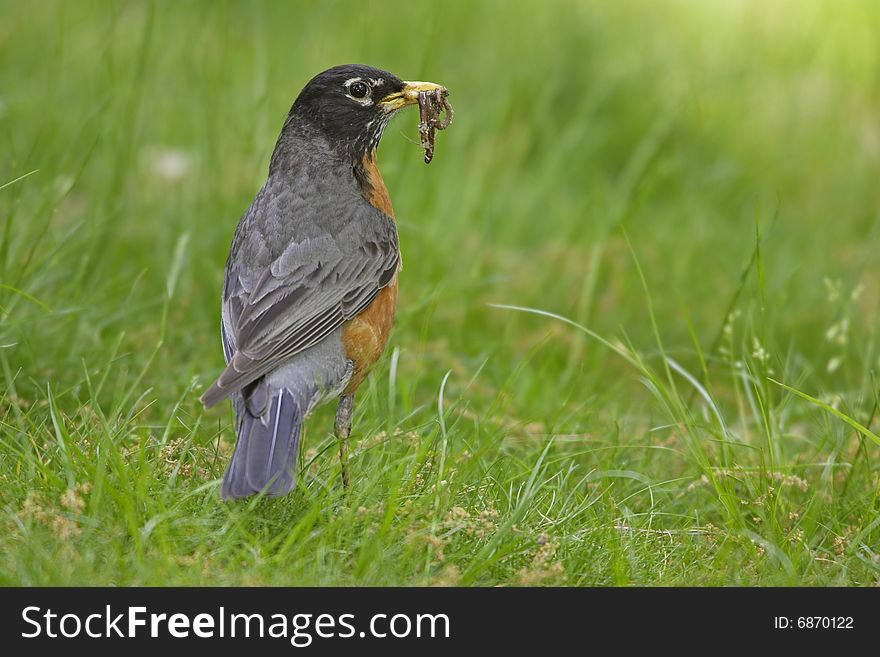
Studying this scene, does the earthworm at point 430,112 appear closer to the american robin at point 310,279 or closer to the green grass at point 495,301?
the american robin at point 310,279

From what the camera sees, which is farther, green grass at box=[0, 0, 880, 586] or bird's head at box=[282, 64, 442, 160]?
bird's head at box=[282, 64, 442, 160]

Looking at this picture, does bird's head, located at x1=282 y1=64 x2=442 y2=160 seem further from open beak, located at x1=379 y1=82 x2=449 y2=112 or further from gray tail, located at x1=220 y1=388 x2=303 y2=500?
gray tail, located at x1=220 y1=388 x2=303 y2=500

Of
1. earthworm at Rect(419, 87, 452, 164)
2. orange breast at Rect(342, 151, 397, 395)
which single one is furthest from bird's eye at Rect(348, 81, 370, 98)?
orange breast at Rect(342, 151, 397, 395)

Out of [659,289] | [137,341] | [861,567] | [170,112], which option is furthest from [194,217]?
[861,567]

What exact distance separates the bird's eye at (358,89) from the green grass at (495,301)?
0.97 meters

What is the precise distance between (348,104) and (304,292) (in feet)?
3.19

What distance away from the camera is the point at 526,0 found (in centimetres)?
980

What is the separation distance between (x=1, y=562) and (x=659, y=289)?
4.50 meters

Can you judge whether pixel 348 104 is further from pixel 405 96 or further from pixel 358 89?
pixel 405 96

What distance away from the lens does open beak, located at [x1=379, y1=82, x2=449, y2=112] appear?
4.99 metres

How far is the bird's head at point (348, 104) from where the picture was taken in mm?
4941

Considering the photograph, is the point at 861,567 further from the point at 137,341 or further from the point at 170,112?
the point at 170,112

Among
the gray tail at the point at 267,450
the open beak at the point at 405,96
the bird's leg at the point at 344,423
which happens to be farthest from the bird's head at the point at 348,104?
the gray tail at the point at 267,450

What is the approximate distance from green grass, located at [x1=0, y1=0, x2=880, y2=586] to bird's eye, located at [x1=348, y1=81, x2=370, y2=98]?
966 millimetres
